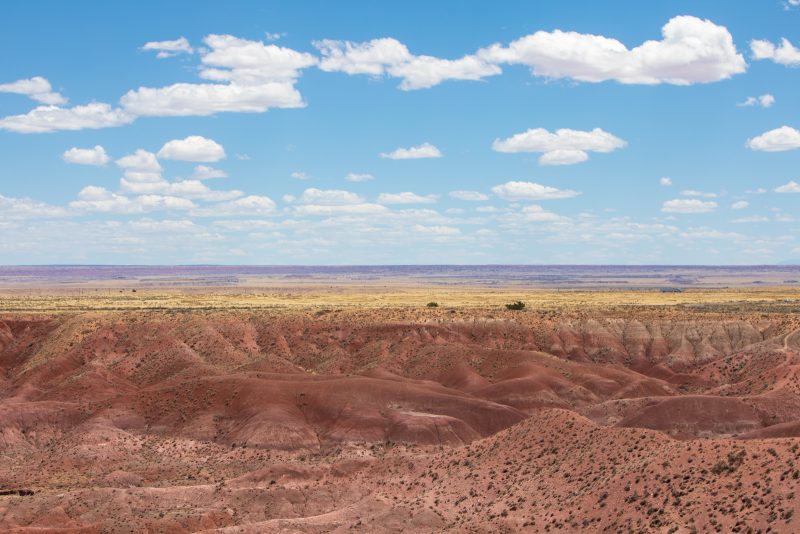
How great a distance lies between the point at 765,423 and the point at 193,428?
57.1m

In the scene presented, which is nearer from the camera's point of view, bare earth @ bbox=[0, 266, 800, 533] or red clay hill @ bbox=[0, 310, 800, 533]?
red clay hill @ bbox=[0, 310, 800, 533]


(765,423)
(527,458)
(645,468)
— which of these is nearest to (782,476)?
(645,468)

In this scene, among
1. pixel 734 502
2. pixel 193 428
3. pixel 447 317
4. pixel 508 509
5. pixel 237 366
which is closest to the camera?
pixel 734 502

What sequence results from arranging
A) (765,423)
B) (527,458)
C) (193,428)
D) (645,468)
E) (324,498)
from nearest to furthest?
1. (645,468)
2. (527,458)
3. (324,498)
4. (765,423)
5. (193,428)

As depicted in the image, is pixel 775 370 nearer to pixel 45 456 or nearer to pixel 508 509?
pixel 508 509

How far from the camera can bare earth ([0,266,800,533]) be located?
5797 cm

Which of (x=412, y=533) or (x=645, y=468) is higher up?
(x=645, y=468)

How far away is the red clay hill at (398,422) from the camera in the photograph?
189 ft

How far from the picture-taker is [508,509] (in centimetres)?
6206

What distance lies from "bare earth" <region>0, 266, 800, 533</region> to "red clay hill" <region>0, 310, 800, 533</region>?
25cm

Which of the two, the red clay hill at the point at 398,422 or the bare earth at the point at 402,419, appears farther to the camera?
the bare earth at the point at 402,419

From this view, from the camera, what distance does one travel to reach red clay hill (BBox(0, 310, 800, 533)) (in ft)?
189

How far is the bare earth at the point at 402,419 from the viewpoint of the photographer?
58.0 meters

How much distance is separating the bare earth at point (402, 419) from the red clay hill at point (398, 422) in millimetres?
254
